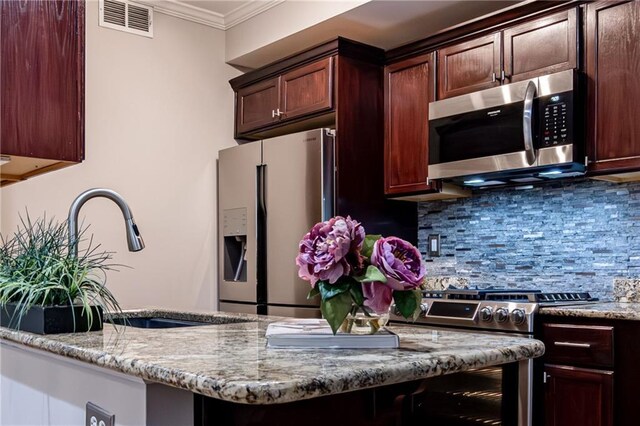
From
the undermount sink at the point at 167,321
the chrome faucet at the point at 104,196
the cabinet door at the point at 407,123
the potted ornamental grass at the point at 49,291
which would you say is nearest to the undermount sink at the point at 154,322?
the undermount sink at the point at 167,321

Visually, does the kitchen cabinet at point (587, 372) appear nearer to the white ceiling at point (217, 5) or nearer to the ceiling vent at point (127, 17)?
the white ceiling at point (217, 5)

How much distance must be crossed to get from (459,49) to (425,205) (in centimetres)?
98

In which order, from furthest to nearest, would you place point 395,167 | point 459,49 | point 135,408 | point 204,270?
point 204,270
point 395,167
point 459,49
point 135,408

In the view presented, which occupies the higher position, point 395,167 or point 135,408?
point 395,167

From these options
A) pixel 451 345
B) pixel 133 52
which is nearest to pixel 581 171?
pixel 451 345

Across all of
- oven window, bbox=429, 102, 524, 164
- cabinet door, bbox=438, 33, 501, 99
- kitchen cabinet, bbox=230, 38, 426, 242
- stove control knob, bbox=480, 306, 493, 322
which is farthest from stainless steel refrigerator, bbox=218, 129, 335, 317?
stove control knob, bbox=480, 306, 493, 322

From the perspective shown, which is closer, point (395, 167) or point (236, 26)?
point (395, 167)

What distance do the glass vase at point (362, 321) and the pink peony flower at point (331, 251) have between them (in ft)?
0.32

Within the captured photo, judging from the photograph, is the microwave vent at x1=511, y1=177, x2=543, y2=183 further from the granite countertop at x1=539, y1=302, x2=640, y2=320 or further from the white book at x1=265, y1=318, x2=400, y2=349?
the white book at x1=265, y1=318, x2=400, y2=349

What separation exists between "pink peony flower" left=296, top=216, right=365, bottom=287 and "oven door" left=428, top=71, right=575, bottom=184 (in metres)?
1.74

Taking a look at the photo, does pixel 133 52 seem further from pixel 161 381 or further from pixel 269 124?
pixel 161 381

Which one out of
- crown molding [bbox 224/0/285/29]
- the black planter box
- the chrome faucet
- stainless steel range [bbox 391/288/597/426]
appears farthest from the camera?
crown molding [bbox 224/0/285/29]

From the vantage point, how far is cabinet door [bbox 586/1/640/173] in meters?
2.59

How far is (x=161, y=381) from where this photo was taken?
3.37ft
